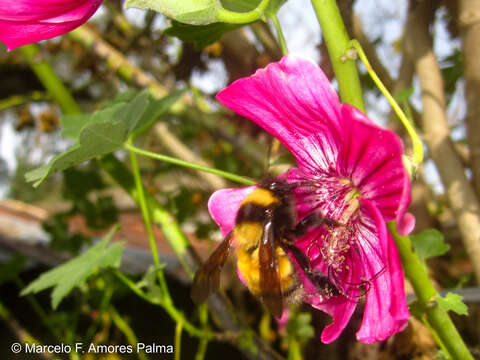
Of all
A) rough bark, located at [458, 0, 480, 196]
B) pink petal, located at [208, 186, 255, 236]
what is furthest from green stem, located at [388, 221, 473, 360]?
rough bark, located at [458, 0, 480, 196]

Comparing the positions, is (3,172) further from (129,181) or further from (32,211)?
(129,181)

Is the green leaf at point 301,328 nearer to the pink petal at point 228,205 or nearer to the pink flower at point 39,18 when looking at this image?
the pink petal at point 228,205

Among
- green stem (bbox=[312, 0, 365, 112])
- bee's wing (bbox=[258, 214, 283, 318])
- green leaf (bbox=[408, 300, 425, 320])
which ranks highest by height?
green stem (bbox=[312, 0, 365, 112])

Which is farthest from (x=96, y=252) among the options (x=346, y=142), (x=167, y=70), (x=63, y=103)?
(x=167, y=70)

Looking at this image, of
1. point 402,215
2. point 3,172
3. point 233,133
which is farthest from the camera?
point 3,172

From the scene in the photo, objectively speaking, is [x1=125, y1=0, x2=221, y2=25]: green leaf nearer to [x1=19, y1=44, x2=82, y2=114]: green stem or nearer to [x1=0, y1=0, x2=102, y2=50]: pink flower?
[x1=0, y1=0, x2=102, y2=50]: pink flower

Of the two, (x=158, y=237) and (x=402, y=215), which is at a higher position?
(x=402, y=215)

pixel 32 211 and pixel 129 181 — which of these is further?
pixel 32 211
